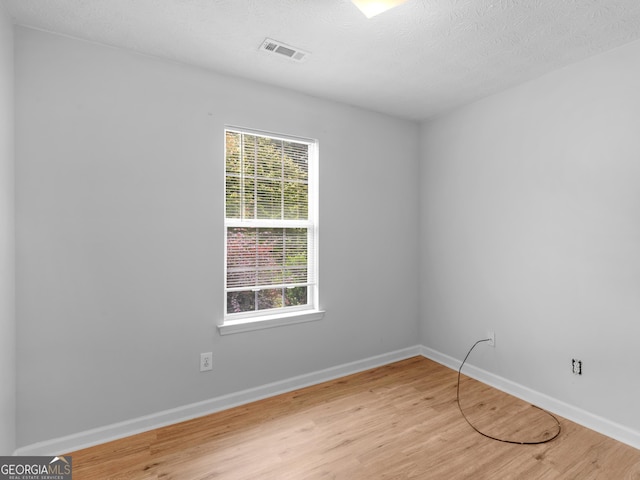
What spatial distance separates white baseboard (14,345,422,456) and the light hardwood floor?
5cm

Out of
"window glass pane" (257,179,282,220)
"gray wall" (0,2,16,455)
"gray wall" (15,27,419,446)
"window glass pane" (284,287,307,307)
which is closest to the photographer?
"gray wall" (0,2,16,455)

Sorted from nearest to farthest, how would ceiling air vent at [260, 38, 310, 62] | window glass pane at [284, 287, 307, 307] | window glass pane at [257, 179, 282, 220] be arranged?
ceiling air vent at [260, 38, 310, 62] < window glass pane at [257, 179, 282, 220] < window glass pane at [284, 287, 307, 307]

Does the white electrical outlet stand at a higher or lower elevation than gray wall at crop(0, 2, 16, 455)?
lower

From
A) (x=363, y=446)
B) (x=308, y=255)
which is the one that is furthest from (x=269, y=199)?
(x=363, y=446)

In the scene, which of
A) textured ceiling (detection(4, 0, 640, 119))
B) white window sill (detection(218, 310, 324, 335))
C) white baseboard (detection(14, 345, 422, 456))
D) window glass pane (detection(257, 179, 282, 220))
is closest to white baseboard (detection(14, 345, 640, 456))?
white baseboard (detection(14, 345, 422, 456))

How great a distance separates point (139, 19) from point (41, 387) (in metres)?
2.15

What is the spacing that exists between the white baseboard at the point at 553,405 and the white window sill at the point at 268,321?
1.44m

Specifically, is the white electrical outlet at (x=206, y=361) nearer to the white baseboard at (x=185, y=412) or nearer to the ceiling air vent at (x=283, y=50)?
the white baseboard at (x=185, y=412)

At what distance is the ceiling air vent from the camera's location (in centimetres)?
204

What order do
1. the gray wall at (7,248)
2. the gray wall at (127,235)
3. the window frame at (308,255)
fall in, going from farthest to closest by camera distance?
the window frame at (308,255)
the gray wall at (127,235)
the gray wall at (7,248)

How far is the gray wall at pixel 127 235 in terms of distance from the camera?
6.23ft

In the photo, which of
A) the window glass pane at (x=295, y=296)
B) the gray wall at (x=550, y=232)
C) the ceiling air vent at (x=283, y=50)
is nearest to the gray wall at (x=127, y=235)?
the window glass pane at (x=295, y=296)

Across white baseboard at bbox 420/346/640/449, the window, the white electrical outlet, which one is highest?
the window

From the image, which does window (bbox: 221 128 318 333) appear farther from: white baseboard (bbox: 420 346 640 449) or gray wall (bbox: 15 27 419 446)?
white baseboard (bbox: 420 346 640 449)
